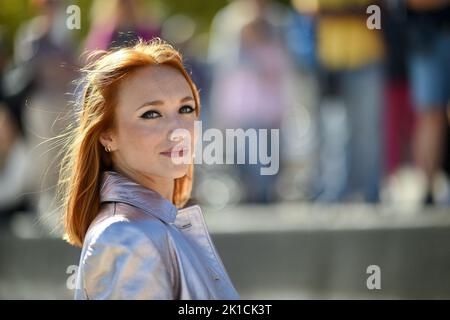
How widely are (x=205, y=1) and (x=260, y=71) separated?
204 cm

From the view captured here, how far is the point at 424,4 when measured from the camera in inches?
273

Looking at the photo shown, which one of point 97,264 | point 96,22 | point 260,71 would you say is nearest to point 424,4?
point 260,71

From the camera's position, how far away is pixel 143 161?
10.2 ft

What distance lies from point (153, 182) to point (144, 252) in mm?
413

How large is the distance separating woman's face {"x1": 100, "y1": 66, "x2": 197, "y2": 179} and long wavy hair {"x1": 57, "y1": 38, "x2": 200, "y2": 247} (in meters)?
0.03

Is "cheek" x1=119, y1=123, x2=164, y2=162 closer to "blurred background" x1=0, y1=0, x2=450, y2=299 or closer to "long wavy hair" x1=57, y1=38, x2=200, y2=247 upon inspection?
"long wavy hair" x1=57, y1=38, x2=200, y2=247

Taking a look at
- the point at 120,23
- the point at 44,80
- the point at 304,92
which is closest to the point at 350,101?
the point at 304,92

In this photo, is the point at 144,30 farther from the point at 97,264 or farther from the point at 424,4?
the point at 97,264

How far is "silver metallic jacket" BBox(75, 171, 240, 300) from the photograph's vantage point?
2.76 meters

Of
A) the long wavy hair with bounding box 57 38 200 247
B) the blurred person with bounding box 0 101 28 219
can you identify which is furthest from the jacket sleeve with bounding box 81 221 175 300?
the blurred person with bounding box 0 101 28 219

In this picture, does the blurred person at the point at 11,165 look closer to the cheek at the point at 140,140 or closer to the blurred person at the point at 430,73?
the blurred person at the point at 430,73

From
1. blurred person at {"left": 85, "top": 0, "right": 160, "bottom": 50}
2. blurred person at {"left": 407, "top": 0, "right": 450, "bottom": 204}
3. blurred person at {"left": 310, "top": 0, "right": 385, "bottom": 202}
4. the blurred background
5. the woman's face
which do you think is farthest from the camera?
blurred person at {"left": 310, "top": 0, "right": 385, "bottom": 202}
